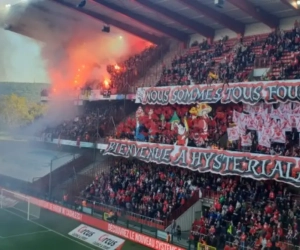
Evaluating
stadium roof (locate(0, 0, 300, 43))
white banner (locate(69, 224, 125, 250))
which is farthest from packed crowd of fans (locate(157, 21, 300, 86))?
white banner (locate(69, 224, 125, 250))

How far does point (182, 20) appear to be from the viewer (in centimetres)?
2920

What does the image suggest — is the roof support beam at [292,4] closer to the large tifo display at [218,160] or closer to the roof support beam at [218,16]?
the roof support beam at [218,16]

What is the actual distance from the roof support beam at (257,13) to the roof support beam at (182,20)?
17.3 ft

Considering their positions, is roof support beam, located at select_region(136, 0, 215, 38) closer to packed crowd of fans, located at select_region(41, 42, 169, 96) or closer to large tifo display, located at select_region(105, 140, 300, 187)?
packed crowd of fans, located at select_region(41, 42, 169, 96)

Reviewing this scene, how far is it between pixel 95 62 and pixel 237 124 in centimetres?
1813

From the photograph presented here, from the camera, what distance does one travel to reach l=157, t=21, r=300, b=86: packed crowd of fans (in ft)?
74.5

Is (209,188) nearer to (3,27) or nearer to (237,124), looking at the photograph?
(237,124)

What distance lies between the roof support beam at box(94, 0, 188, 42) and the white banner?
13837mm

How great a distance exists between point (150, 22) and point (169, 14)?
2.70 metres

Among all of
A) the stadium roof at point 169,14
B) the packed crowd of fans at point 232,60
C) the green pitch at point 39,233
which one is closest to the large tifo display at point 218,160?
the packed crowd of fans at point 232,60

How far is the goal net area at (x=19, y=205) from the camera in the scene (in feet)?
89.7

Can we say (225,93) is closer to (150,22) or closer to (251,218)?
(251,218)

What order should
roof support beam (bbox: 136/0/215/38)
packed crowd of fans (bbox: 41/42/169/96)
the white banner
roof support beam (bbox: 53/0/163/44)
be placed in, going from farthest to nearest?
packed crowd of fans (bbox: 41/42/169/96) → roof support beam (bbox: 53/0/163/44) → roof support beam (bbox: 136/0/215/38) → the white banner

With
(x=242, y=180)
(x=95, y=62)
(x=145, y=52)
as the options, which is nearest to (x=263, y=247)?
(x=242, y=180)
